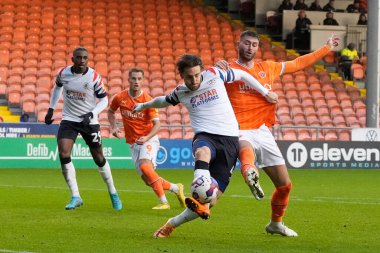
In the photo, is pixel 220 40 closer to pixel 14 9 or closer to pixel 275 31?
pixel 275 31

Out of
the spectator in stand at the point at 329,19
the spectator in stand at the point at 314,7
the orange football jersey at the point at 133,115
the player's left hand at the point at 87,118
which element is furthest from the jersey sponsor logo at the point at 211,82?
the spectator in stand at the point at 314,7

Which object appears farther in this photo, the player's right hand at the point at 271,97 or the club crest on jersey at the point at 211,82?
the player's right hand at the point at 271,97

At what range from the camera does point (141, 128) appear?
14633 mm

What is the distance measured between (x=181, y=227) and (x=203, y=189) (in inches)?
98.1

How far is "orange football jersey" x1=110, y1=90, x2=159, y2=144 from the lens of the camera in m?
14.4

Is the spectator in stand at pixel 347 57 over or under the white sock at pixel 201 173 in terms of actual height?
→ under

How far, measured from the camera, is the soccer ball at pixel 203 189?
9039 mm

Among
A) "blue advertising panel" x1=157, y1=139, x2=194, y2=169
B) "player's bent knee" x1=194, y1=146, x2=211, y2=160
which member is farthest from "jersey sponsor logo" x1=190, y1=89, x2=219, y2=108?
"blue advertising panel" x1=157, y1=139, x2=194, y2=169

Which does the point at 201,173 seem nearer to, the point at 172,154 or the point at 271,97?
the point at 271,97

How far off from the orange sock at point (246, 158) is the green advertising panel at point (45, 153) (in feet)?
54.2

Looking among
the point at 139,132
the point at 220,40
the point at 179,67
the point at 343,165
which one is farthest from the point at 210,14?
the point at 179,67

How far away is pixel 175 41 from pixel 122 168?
8198mm

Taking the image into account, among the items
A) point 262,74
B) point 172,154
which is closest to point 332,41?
point 262,74

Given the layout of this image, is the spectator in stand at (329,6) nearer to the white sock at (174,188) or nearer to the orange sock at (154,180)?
the white sock at (174,188)
